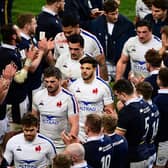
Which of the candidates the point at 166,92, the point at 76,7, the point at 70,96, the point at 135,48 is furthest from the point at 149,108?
the point at 76,7

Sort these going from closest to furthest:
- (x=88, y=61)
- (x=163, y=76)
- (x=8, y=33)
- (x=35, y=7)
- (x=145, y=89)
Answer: (x=145, y=89)
(x=163, y=76)
(x=88, y=61)
(x=8, y=33)
(x=35, y=7)

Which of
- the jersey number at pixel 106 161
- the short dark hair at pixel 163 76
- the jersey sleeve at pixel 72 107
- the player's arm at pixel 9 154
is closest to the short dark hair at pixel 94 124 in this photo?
the jersey number at pixel 106 161

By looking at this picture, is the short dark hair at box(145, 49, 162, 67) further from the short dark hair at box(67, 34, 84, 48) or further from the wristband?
the wristband

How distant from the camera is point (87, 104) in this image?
1014 cm

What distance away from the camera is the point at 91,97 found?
10102mm

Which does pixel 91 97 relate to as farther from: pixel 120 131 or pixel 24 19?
pixel 24 19

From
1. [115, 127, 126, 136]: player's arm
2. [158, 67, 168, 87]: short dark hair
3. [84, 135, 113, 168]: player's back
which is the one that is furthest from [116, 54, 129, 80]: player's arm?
[84, 135, 113, 168]: player's back

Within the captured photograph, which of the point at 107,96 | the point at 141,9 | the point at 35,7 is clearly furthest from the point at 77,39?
the point at 35,7

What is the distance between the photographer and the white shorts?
9.80 metres

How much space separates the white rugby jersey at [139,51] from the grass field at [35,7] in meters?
7.08

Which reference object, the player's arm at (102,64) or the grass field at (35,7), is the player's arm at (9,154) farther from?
the grass field at (35,7)

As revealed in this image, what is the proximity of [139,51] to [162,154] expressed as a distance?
2.18m

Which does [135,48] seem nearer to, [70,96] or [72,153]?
[70,96]

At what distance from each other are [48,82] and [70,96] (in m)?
0.36
